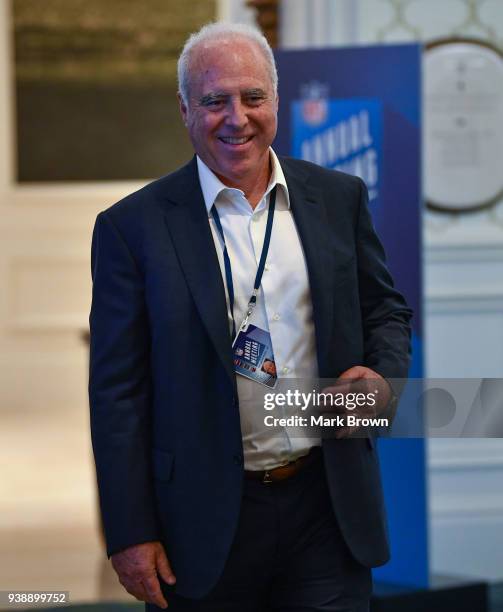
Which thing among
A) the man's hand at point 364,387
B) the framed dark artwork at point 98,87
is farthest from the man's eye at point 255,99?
the framed dark artwork at point 98,87

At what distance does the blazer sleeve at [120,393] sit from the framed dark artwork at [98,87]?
7552 mm

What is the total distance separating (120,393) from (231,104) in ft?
1.65

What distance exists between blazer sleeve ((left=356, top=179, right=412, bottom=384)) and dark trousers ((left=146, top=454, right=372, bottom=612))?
227mm

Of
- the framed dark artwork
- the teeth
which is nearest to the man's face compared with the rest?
the teeth

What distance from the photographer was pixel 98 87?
9.32m

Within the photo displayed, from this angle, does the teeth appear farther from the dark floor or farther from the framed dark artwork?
the framed dark artwork

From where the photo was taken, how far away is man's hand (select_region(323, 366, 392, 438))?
1.86 meters

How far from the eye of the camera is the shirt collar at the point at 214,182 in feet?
6.38

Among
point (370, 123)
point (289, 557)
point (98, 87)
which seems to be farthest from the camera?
point (98, 87)

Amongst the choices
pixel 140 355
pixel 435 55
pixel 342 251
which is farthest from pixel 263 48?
pixel 435 55

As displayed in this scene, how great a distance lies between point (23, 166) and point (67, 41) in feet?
3.53

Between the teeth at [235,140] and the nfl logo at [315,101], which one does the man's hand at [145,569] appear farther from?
the nfl logo at [315,101]

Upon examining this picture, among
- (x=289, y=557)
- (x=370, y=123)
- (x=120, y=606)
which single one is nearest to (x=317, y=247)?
(x=289, y=557)

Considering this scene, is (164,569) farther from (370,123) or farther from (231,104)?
(370,123)
